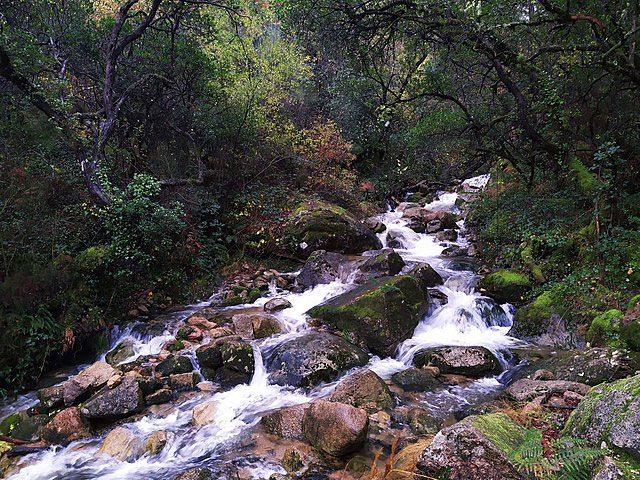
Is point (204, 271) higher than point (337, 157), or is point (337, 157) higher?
point (337, 157)

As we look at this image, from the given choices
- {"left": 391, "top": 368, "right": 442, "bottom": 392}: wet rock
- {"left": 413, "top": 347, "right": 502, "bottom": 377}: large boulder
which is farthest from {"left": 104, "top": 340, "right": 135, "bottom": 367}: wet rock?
{"left": 413, "top": 347, "right": 502, "bottom": 377}: large boulder

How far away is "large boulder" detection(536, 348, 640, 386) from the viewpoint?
15.9 ft

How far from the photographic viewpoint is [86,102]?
10383 mm

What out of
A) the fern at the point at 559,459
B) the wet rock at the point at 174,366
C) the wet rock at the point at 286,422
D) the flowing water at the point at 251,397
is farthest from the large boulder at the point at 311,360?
the fern at the point at 559,459

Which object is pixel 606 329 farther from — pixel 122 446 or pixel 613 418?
pixel 122 446

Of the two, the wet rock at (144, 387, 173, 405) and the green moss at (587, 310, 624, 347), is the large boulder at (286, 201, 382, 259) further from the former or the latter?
the green moss at (587, 310, 624, 347)

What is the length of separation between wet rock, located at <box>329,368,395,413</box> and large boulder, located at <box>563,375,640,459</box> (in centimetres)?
246

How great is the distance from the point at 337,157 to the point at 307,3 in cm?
661

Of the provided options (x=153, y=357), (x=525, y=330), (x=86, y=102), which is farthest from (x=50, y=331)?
(x=525, y=330)

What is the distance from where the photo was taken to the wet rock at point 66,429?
491 cm

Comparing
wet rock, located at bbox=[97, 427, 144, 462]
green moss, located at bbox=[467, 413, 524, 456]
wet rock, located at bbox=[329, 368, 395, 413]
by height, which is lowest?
wet rock, located at bbox=[97, 427, 144, 462]

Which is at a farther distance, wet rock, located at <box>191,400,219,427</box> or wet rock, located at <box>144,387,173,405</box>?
wet rock, located at <box>144,387,173,405</box>

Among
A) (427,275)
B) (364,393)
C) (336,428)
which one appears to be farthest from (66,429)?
(427,275)

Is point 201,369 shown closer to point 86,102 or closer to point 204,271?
point 204,271
